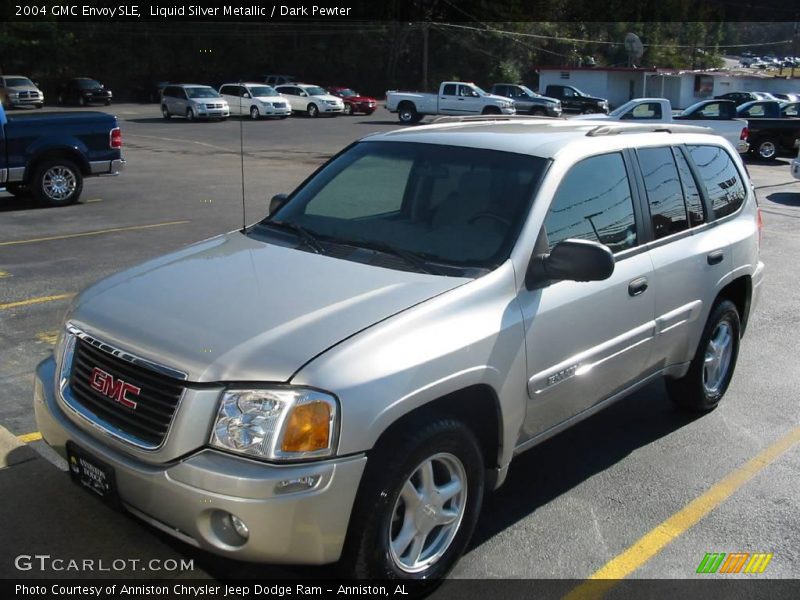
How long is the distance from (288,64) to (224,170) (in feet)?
172

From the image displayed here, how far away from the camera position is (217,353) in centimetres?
301

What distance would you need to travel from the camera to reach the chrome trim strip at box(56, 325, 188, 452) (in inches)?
120

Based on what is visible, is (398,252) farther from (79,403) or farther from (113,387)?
(79,403)

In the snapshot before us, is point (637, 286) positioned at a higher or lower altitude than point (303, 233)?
lower

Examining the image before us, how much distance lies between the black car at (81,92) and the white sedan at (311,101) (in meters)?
12.6

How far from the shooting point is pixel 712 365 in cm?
545

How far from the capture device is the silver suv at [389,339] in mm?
2920

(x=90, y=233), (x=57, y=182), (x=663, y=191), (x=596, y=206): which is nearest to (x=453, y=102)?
(x=57, y=182)

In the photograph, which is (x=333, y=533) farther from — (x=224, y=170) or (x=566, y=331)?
(x=224, y=170)

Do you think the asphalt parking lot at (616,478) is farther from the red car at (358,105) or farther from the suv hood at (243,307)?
the red car at (358,105)

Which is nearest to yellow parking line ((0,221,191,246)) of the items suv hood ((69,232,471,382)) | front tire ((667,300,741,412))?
suv hood ((69,232,471,382))

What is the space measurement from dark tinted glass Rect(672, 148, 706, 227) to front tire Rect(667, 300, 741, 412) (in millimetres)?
622

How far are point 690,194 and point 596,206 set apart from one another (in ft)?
3.54

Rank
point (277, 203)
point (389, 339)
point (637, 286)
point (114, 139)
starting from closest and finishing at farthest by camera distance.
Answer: point (389, 339) → point (637, 286) → point (277, 203) → point (114, 139)
